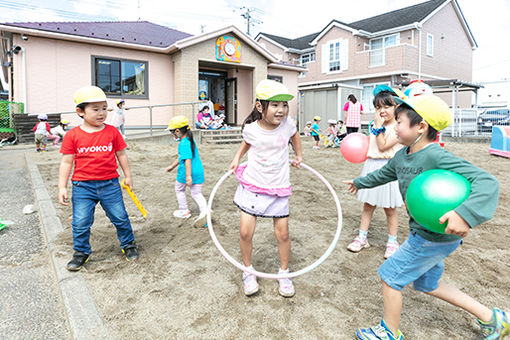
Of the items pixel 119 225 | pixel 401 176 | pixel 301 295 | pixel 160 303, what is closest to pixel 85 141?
pixel 119 225

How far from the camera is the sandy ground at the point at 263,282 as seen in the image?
233cm

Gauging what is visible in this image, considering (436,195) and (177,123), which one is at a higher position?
(177,123)

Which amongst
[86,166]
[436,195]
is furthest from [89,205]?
[436,195]

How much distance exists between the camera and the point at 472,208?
1615 millimetres

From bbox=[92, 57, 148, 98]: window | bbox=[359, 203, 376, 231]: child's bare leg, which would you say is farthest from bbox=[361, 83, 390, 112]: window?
bbox=[359, 203, 376, 231]: child's bare leg

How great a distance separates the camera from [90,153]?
3.21 metres

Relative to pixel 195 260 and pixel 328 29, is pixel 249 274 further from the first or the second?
pixel 328 29

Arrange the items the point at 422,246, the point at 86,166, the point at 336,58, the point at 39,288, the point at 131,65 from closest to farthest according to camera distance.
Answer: the point at 422,246, the point at 39,288, the point at 86,166, the point at 131,65, the point at 336,58

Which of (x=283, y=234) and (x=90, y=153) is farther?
(x=90, y=153)

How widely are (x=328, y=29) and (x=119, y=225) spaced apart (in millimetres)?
26960

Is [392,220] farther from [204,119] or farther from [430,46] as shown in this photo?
[430,46]

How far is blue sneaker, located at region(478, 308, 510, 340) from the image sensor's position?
6.92 feet

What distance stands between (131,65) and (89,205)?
42.5 feet

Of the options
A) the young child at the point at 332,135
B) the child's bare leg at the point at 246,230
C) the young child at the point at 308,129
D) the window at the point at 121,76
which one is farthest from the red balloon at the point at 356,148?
the young child at the point at 308,129
